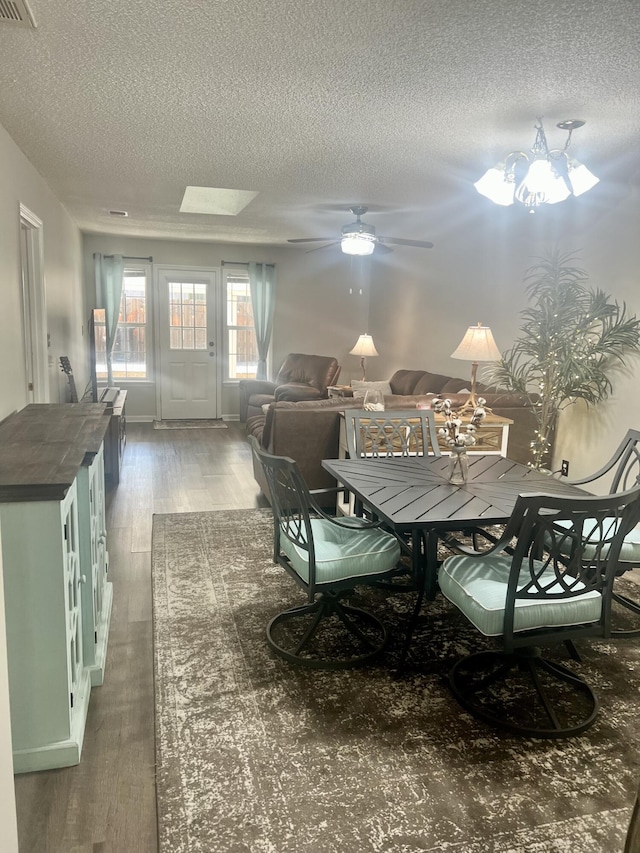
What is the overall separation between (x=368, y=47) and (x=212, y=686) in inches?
98.6

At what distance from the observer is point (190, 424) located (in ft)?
27.2

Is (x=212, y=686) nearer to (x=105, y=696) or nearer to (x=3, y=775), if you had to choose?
(x=105, y=696)

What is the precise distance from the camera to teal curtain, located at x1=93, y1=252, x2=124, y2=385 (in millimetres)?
7918

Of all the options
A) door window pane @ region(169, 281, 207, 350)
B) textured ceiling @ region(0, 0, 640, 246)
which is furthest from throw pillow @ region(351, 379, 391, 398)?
door window pane @ region(169, 281, 207, 350)

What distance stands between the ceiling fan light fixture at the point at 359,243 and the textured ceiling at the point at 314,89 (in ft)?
2.48

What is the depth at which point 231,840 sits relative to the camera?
1.66 m

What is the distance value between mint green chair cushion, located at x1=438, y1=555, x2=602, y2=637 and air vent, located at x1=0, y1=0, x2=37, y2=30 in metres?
2.44

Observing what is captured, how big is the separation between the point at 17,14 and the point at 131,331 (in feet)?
21.3

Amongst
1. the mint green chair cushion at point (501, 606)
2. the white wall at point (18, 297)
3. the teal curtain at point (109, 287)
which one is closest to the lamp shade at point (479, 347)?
the mint green chair cushion at point (501, 606)

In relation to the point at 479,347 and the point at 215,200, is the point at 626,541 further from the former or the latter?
the point at 215,200

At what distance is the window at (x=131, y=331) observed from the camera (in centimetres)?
820

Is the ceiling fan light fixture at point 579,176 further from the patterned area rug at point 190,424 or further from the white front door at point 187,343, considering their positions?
the white front door at point 187,343

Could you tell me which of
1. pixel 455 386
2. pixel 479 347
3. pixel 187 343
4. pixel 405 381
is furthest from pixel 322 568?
pixel 187 343

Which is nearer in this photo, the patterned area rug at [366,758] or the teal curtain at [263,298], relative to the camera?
the patterned area rug at [366,758]
